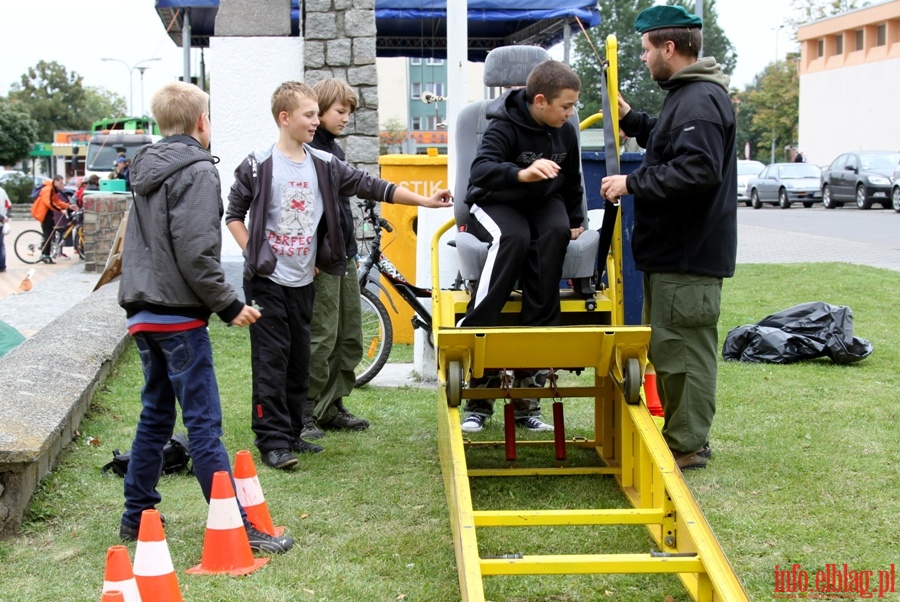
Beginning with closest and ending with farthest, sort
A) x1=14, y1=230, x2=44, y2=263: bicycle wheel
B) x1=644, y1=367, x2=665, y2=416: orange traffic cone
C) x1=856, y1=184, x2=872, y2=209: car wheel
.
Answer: x1=644, y1=367, x2=665, y2=416: orange traffic cone → x1=14, y1=230, x2=44, y2=263: bicycle wheel → x1=856, y1=184, x2=872, y2=209: car wheel

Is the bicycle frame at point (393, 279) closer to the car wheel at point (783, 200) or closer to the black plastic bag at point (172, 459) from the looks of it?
the black plastic bag at point (172, 459)

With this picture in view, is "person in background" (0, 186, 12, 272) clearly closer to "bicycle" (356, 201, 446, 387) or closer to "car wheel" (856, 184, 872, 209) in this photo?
"bicycle" (356, 201, 446, 387)

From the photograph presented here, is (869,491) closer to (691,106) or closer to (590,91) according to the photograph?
(691,106)

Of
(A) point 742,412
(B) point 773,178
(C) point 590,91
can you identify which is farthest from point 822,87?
(A) point 742,412

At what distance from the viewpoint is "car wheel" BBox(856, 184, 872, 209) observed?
30688 mm

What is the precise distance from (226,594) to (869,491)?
3.04m

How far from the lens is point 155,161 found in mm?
4379

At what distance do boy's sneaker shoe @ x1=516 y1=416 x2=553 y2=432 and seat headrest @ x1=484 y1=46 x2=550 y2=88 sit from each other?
2163mm

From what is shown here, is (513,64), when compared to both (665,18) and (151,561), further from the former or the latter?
(151,561)

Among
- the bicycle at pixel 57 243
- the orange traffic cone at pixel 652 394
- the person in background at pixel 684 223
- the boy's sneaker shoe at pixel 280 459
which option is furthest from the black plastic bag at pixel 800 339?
the bicycle at pixel 57 243

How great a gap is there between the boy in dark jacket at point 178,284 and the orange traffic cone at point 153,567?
2.40 feet

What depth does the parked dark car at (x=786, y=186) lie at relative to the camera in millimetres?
35781

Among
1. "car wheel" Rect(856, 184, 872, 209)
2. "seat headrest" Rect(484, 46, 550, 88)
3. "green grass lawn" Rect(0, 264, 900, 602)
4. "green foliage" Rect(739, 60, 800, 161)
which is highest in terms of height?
"green foliage" Rect(739, 60, 800, 161)

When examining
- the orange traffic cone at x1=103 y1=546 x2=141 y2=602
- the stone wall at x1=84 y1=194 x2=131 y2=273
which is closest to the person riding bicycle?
the stone wall at x1=84 y1=194 x2=131 y2=273
